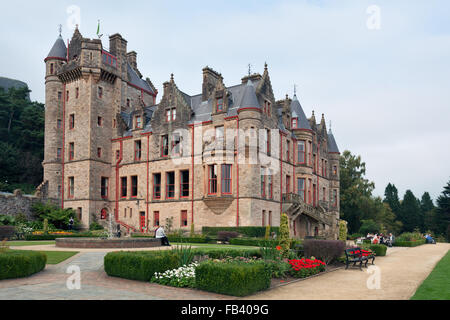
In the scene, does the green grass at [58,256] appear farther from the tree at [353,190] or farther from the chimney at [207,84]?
the tree at [353,190]

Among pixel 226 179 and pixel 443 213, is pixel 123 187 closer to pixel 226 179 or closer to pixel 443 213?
pixel 226 179

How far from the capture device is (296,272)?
50.6 feet

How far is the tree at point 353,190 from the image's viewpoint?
2446 inches

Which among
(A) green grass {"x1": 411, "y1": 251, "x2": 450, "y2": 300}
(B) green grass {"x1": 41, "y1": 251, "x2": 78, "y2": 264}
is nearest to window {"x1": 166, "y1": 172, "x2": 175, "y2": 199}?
(B) green grass {"x1": 41, "y1": 251, "x2": 78, "y2": 264}

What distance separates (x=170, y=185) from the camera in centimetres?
4041

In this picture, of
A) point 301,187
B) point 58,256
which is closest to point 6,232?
point 58,256

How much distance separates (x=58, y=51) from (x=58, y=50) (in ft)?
0.49

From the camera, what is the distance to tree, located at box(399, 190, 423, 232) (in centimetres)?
8869

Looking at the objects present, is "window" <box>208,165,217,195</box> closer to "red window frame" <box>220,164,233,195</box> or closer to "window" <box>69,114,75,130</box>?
"red window frame" <box>220,164,233,195</box>

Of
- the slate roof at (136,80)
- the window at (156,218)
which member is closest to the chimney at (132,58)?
the slate roof at (136,80)
